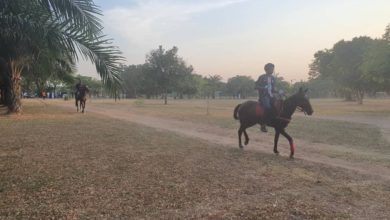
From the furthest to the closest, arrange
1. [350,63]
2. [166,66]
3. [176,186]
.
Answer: [350,63] → [166,66] → [176,186]

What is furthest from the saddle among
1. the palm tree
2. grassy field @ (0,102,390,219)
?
the palm tree

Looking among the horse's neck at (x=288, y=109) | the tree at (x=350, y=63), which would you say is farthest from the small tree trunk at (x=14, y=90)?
the tree at (x=350, y=63)

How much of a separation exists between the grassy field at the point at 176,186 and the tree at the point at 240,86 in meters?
119

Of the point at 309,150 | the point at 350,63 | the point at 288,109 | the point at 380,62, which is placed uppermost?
the point at 350,63

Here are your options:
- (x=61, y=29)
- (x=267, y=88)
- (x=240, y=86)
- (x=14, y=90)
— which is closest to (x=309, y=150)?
(x=267, y=88)

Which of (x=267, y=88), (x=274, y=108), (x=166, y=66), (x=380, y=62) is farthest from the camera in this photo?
(x=166, y=66)

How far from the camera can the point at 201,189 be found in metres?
6.97

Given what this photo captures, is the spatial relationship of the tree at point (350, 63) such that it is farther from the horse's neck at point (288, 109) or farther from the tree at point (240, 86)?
the tree at point (240, 86)

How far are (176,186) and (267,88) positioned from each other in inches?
198

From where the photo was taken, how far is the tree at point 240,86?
129875mm

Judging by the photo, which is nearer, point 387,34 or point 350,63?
point 387,34

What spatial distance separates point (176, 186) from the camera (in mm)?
7160

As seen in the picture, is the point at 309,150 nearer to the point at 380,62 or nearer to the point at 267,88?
the point at 267,88

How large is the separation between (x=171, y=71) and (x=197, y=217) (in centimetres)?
5161
